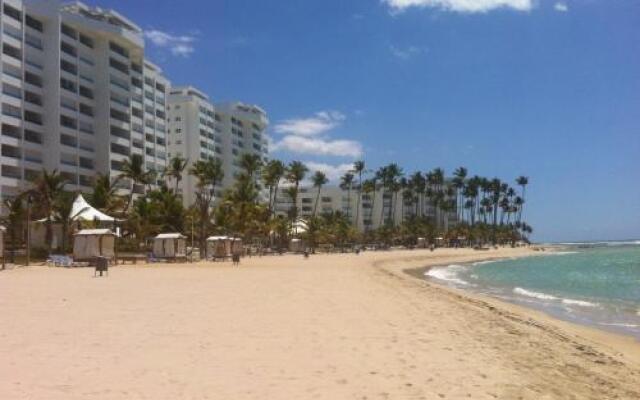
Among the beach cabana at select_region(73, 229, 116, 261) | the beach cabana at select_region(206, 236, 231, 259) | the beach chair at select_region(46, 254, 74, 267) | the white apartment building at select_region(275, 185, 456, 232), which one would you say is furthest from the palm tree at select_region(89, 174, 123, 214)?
the white apartment building at select_region(275, 185, 456, 232)

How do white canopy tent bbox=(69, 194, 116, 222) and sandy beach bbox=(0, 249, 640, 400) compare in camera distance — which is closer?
sandy beach bbox=(0, 249, 640, 400)

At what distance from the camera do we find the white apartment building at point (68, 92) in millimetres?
67375

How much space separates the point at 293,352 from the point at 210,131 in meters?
114

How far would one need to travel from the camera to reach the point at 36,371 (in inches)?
313

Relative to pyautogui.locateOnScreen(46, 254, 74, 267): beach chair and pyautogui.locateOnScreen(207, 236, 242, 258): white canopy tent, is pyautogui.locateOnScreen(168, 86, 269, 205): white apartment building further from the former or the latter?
pyautogui.locateOnScreen(46, 254, 74, 267): beach chair

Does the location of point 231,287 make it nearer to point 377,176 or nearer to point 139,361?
point 139,361

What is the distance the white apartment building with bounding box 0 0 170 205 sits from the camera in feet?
221

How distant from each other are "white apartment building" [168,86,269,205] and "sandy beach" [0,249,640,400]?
9552 cm

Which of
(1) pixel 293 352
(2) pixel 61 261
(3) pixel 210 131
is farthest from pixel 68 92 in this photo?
(1) pixel 293 352

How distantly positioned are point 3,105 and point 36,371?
67167 millimetres

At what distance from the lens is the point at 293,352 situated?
9.77 metres

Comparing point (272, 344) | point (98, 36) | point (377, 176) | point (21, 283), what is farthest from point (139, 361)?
point (377, 176)

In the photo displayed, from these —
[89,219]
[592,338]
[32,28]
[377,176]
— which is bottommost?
[592,338]

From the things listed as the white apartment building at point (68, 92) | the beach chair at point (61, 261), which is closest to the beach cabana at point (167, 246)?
the beach chair at point (61, 261)
